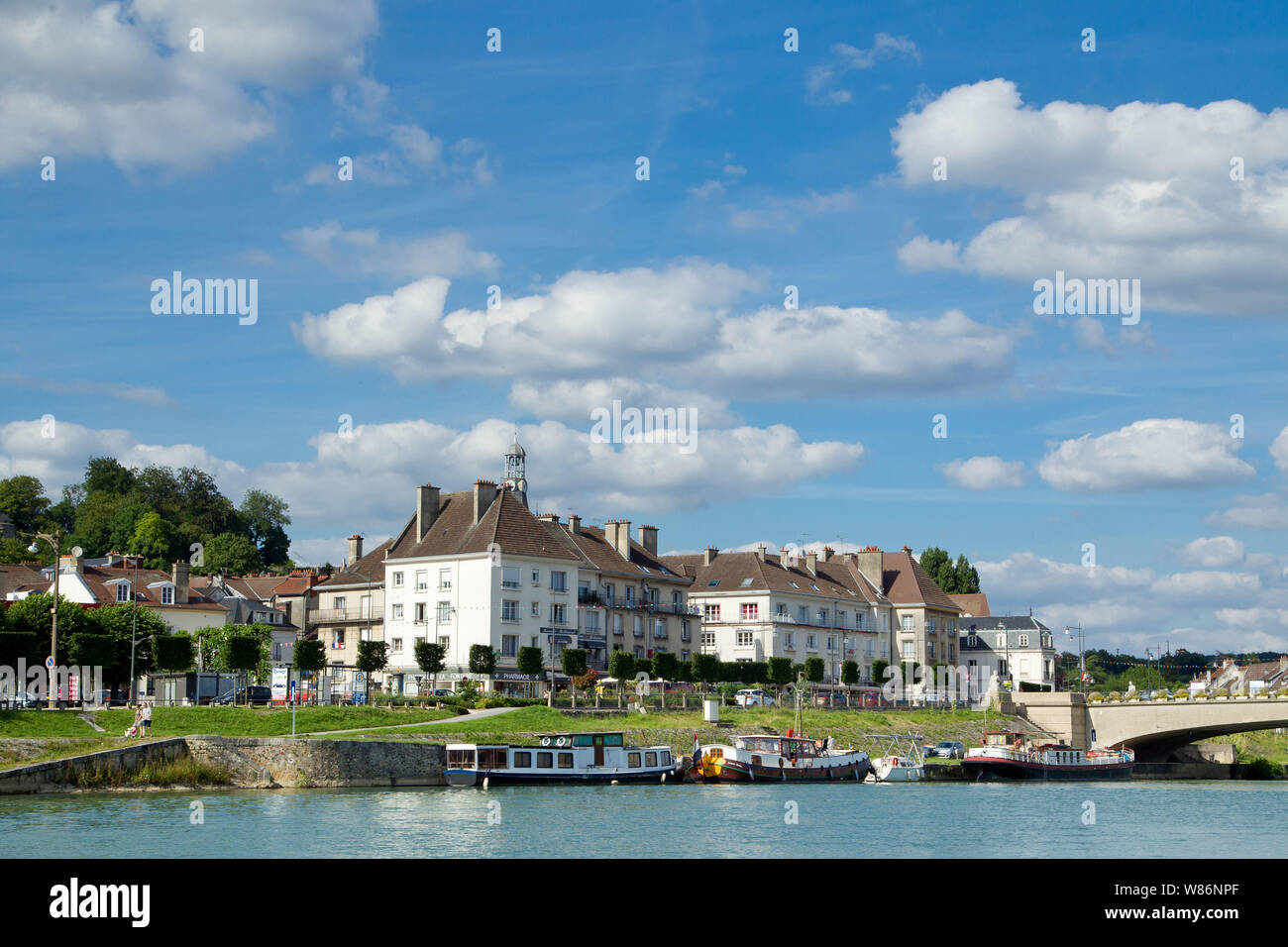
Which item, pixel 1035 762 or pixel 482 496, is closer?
pixel 1035 762

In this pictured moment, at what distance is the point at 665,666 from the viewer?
90062mm

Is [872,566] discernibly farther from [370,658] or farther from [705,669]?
[370,658]

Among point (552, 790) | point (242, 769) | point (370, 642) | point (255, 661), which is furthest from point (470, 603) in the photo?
point (242, 769)

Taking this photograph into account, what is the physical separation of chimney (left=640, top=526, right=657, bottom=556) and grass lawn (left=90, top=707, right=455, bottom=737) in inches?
1934

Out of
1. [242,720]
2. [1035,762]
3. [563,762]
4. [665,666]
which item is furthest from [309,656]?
[1035,762]

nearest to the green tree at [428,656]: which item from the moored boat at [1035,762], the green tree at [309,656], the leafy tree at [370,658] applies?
the leafy tree at [370,658]

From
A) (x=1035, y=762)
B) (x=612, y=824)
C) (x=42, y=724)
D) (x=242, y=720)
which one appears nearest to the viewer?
(x=612, y=824)

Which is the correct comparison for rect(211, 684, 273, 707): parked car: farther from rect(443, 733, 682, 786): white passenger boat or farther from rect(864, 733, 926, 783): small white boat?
rect(864, 733, 926, 783): small white boat

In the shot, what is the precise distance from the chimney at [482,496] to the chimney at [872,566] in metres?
48.5

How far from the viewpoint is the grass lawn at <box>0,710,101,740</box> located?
55.8m

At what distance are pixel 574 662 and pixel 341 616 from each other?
25336mm

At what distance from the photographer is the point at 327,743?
58.1m
